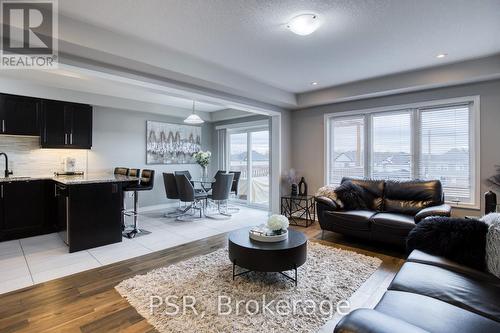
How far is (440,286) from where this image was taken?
1673 millimetres

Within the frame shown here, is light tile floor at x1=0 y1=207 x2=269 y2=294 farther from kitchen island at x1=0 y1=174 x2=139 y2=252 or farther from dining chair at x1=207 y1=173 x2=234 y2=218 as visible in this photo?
dining chair at x1=207 y1=173 x2=234 y2=218

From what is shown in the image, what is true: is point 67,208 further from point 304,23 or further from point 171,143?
point 304,23

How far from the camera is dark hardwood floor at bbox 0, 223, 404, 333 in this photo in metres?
2.00

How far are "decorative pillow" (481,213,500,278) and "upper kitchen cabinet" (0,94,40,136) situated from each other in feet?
20.9

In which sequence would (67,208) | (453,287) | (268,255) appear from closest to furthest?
(453,287) → (268,255) → (67,208)

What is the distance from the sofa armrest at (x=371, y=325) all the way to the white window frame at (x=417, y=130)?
12.5ft

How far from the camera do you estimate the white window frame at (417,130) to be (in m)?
3.75

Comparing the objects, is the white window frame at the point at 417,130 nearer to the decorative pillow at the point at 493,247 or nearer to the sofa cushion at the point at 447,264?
the decorative pillow at the point at 493,247

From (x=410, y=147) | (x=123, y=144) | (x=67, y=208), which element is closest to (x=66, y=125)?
(x=123, y=144)

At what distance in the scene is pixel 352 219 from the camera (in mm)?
3736

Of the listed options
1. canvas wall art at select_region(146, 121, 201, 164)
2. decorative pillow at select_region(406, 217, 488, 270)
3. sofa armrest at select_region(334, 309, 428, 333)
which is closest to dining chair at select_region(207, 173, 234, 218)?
canvas wall art at select_region(146, 121, 201, 164)

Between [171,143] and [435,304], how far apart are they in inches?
255

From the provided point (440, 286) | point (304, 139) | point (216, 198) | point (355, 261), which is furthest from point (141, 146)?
point (440, 286)

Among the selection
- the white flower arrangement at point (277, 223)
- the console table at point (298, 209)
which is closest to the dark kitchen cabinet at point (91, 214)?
the white flower arrangement at point (277, 223)
